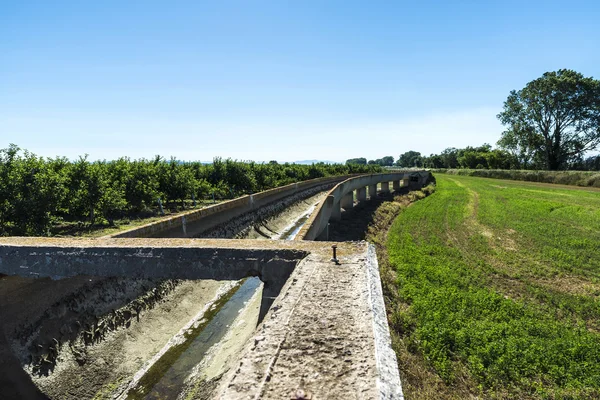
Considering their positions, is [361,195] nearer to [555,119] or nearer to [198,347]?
[198,347]

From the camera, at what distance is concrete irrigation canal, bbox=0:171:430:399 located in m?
2.79

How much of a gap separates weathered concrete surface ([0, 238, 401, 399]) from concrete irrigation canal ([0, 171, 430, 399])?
15 mm

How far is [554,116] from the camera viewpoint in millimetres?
53250

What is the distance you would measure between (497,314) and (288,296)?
5662 mm

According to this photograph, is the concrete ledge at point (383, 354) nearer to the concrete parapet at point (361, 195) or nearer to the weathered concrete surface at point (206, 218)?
the weathered concrete surface at point (206, 218)

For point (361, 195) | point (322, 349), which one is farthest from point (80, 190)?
point (361, 195)

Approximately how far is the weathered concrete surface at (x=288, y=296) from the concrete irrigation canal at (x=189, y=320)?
0.6 inches

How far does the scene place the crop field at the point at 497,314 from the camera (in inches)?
212

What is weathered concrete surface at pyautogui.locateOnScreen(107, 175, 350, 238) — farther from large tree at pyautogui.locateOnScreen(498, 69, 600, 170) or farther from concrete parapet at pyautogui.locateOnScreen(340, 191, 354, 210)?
large tree at pyautogui.locateOnScreen(498, 69, 600, 170)

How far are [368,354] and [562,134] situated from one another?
221ft

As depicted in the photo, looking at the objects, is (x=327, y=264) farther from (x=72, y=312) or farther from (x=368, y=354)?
(x=72, y=312)

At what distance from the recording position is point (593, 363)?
5.73 metres

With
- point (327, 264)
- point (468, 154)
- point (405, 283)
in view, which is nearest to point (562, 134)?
point (468, 154)

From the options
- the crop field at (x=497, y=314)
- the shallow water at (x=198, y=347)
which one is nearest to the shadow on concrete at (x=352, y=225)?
the crop field at (x=497, y=314)
